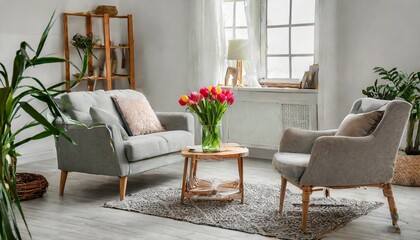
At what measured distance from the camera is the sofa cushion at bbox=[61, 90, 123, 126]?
16.9ft

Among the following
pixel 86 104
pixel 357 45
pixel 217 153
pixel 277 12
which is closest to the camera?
pixel 217 153

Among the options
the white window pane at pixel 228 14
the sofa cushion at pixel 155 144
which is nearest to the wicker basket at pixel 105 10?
the white window pane at pixel 228 14

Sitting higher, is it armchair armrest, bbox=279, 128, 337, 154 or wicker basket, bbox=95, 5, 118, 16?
wicker basket, bbox=95, 5, 118, 16

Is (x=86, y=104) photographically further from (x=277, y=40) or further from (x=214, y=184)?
(x=277, y=40)

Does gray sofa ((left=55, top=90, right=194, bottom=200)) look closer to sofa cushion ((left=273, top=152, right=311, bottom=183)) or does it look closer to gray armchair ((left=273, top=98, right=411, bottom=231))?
sofa cushion ((left=273, top=152, right=311, bottom=183))

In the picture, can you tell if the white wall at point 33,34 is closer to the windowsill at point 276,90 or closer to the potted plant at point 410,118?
the windowsill at point 276,90

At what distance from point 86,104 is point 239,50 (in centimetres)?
215

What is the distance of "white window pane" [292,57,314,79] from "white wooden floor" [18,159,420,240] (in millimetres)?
1394

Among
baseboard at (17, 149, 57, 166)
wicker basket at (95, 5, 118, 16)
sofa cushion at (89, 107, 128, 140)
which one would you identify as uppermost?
wicker basket at (95, 5, 118, 16)

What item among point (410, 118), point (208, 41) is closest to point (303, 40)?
point (208, 41)

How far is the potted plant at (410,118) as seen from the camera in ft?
17.4

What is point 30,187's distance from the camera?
4.96m

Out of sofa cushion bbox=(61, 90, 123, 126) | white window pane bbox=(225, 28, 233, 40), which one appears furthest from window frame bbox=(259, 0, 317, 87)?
sofa cushion bbox=(61, 90, 123, 126)

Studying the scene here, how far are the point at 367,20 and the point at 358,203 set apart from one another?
220 cm
